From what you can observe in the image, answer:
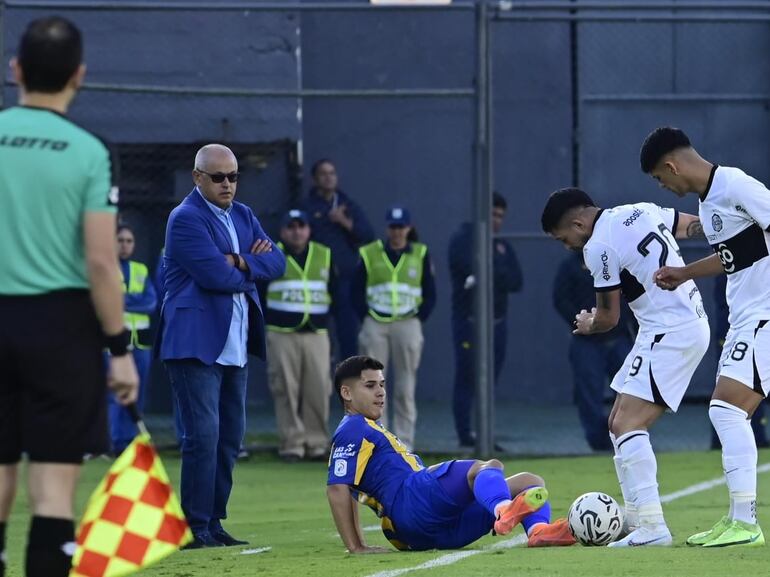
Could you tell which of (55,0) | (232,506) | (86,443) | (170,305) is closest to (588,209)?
Result: (170,305)

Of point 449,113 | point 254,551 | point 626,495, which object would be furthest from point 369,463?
point 449,113

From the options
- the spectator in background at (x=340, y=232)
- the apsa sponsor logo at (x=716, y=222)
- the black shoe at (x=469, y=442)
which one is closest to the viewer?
the apsa sponsor logo at (x=716, y=222)

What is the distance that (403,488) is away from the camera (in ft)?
25.8

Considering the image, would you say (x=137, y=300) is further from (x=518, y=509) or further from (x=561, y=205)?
(x=518, y=509)

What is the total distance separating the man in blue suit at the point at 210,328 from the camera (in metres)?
8.30

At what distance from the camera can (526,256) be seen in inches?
668

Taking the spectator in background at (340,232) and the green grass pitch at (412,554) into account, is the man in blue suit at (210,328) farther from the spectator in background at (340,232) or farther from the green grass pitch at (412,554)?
the spectator in background at (340,232)

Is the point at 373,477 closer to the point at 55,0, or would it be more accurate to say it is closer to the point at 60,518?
the point at 60,518

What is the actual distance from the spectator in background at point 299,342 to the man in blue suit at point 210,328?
4.68m

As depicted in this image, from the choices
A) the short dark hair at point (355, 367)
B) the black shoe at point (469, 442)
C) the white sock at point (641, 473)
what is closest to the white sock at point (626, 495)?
the white sock at point (641, 473)

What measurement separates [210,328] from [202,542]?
116cm

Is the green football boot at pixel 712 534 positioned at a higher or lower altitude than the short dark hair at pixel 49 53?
lower

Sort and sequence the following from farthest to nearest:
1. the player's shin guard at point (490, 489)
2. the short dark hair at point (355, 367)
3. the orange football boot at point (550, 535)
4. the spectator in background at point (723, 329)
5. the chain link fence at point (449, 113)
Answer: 1. the chain link fence at point (449, 113)
2. the spectator in background at point (723, 329)
3. the short dark hair at point (355, 367)
4. the orange football boot at point (550, 535)
5. the player's shin guard at point (490, 489)

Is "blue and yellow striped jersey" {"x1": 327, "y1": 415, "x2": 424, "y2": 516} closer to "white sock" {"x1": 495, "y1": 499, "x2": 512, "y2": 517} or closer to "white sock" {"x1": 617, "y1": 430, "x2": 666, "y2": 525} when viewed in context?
"white sock" {"x1": 495, "y1": 499, "x2": 512, "y2": 517}
